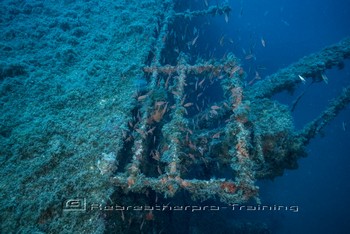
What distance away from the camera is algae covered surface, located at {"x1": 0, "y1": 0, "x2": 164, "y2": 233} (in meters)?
2.99

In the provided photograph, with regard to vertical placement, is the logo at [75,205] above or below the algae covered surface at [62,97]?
below

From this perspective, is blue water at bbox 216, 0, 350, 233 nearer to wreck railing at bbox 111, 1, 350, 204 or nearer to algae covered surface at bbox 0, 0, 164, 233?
wreck railing at bbox 111, 1, 350, 204

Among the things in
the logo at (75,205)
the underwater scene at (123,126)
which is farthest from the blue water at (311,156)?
the logo at (75,205)

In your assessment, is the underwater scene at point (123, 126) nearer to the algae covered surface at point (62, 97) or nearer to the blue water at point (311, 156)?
the algae covered surface at point (62, 97)

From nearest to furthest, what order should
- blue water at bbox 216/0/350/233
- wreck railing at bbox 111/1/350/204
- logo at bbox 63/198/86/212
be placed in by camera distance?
1. logo at bbox 63/198/86/212
2. wreck railing at bbox 111/1/350/204
3. blue water at bbox 216/0/350/233

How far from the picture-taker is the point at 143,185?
3.32 m

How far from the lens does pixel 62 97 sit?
13.9ft

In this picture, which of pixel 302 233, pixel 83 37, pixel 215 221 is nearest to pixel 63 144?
pixel 83 37

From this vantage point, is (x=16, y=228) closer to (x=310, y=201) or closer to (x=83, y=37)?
(x=83, y=37)

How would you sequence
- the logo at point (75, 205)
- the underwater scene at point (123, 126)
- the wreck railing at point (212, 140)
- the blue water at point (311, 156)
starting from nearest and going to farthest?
the logo at point (75, 205), the underwater scene at point (123, 126), the wreck railing at point (212, 140), the blue water at point (311, 156)

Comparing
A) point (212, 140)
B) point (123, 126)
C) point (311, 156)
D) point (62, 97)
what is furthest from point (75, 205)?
point (311, 156)

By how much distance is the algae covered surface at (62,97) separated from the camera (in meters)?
2.99

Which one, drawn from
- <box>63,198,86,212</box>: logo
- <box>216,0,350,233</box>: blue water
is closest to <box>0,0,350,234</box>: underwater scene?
<box>63,198,86,212</box>: logo

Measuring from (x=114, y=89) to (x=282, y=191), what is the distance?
674 inches
